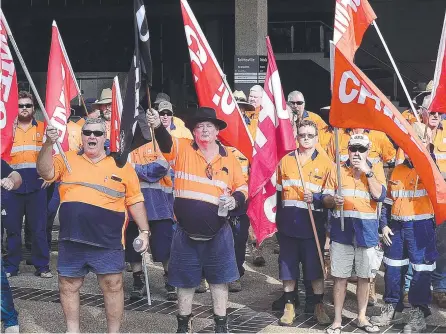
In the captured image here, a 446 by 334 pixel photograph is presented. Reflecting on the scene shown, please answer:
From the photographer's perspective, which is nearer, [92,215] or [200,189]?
[92,215]

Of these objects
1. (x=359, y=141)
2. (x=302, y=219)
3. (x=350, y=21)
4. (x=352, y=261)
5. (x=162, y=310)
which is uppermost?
(x=350, y=21)

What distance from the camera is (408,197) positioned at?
768cm

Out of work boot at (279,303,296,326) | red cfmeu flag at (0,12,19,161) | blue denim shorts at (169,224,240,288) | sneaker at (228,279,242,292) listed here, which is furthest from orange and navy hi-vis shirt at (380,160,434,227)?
red cfmeu flag at (0,12,19,161)

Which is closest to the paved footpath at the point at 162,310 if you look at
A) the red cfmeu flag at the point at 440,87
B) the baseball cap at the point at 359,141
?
the baseball cap at the point at 359,141

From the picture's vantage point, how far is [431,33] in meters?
19.9

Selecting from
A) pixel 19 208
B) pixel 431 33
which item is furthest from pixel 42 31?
pixel 19 208

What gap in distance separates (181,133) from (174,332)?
260 centimetres

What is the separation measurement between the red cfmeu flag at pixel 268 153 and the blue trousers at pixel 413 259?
3.56ft

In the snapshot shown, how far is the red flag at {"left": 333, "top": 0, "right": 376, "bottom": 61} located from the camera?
7863 millimetres

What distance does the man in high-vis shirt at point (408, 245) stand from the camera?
300 inches

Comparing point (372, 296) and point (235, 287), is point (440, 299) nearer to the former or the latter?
point (372, 296)

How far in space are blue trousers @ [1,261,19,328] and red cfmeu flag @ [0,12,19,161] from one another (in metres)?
1.03

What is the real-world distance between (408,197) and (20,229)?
4286 millimetres

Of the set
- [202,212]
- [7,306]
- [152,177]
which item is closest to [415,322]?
[202,212]
